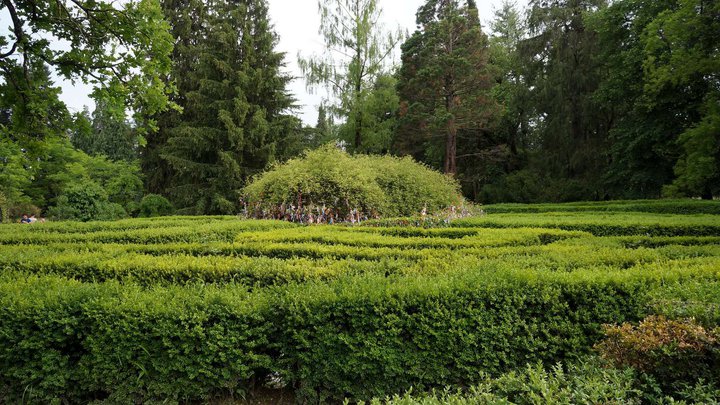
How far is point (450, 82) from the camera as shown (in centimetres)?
2014

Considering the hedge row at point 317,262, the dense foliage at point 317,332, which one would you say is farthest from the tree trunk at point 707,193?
the dense foliage at point 317,332

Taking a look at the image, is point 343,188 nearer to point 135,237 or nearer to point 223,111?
point 135,237

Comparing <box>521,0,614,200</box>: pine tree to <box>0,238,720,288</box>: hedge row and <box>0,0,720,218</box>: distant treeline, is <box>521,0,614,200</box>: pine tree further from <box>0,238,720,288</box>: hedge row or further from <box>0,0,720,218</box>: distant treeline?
<box>0,238,720,288</box>: hedge row

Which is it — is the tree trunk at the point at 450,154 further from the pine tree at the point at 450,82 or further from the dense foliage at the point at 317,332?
the dense foliage at the point at 317,332

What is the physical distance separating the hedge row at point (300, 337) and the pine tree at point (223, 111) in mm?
16954

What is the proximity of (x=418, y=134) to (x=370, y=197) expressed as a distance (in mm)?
12274

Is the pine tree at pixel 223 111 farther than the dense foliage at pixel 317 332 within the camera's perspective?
Yes

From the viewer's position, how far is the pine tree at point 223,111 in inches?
803

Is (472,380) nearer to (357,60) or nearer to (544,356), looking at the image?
(544,356)

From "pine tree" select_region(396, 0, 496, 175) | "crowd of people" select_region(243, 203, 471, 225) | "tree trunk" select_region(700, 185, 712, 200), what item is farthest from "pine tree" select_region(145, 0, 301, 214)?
"tree trunk" select_region(700, 185, 712, 200)

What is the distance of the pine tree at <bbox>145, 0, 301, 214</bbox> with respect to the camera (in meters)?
20.4

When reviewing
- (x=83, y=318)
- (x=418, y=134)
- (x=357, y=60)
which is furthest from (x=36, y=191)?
(x=83, y=318)

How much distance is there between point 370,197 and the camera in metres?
10.8

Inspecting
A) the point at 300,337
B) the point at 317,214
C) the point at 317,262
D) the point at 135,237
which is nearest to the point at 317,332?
the point at 300,337
